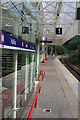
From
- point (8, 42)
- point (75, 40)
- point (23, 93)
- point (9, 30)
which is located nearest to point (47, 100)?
point (23, 93)

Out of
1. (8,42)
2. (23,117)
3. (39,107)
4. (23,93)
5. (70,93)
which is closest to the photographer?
(8,42)

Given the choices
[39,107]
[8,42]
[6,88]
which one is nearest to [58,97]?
[39,107]

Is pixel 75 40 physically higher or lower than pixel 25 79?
higher

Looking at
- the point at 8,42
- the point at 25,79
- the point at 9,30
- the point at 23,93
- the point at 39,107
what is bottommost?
the point at 39,107

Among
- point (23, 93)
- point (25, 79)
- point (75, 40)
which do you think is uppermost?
point (75, 40)

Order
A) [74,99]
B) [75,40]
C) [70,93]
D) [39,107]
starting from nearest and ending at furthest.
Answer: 1. [39,107]
2. [74,99]
3. [70,93]
4. [75,40]

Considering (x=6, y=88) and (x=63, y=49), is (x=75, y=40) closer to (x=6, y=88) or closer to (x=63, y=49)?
(x=63, y=49)

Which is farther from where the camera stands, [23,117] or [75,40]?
[75,40]

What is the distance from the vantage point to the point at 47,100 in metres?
7.45

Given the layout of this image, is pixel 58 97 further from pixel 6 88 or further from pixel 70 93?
pixel 6 88

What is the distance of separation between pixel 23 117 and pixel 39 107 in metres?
1.19

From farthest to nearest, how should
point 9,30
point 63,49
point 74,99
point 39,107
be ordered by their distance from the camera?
point 63,49, point 74,99, point 39,107, point 9,30

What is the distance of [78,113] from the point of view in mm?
5812

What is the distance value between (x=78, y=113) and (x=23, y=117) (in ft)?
6.58
